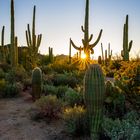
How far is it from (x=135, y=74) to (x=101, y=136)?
193cm

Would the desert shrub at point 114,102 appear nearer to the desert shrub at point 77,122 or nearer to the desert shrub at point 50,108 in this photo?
the desert shrub at point 77,122

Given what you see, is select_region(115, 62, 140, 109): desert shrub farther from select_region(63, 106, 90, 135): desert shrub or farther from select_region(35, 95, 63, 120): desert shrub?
select_region(35, 95, 63, 120): desert shrub

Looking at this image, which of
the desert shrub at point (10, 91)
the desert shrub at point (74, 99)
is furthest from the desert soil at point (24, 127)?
the desert shrub at point (10, 91)

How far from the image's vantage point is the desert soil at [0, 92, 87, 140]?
8.07 m

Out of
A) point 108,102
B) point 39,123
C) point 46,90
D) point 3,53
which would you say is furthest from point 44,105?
point 3,53

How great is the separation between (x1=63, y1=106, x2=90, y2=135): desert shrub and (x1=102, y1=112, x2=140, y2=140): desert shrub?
55 centimetres

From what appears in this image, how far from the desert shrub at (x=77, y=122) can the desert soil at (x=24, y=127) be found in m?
0.21

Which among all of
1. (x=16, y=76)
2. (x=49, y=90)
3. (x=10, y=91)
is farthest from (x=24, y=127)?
(x=16, y=76)

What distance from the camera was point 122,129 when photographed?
267 inches

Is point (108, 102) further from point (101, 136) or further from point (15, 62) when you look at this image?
point (15, 62)

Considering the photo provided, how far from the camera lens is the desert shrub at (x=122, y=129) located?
6429mm

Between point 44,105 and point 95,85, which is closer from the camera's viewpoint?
point 95,85

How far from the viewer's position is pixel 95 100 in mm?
7508

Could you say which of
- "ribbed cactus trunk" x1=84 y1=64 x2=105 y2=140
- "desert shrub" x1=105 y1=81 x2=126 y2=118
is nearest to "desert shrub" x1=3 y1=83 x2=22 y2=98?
"desert shrub" x1=105 y1=81 x2=126 y2=118
